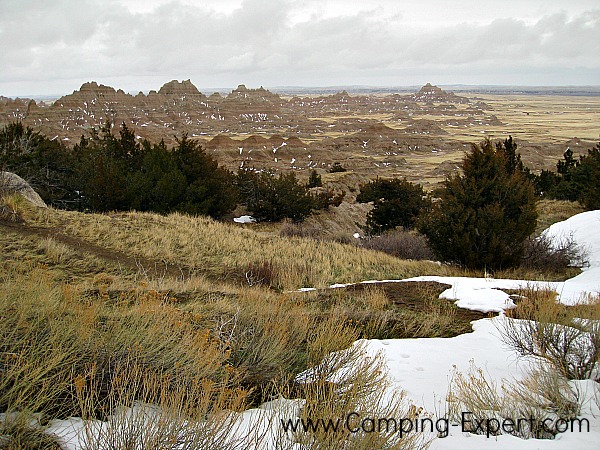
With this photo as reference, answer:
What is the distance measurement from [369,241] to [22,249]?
40.2ft

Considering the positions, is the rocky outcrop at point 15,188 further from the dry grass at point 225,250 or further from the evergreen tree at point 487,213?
the evergreen tree at point 487,213

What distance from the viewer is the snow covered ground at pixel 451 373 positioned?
108 inches

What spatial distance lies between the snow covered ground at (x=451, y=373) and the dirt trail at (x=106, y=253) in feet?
19.6

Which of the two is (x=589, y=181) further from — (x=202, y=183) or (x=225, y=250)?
(x=225, y=250)

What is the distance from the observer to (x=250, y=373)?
3646 mm

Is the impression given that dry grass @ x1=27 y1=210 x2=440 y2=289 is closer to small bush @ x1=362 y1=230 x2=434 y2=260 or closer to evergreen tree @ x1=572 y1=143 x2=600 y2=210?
small bush @ x1=362 y1=230 x2=434 y2=260

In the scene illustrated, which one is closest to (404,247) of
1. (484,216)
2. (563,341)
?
(484,216)

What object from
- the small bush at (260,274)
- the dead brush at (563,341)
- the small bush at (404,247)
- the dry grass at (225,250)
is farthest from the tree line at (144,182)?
the dead brush at (563,341)

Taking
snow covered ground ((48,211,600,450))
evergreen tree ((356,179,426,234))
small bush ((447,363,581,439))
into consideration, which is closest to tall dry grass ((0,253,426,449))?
snow covered ground ((48,211,600,450))

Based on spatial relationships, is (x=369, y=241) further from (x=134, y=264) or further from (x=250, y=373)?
(x=250, y=373)

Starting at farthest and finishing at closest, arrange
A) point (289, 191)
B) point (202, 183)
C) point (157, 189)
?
1. point (289, 191)
2. point (202, 183)
3. point (157, 189)

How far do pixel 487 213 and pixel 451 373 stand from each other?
26.8 feet

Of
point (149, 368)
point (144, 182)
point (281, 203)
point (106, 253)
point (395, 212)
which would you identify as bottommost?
point (395, 212)

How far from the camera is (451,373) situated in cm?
422
